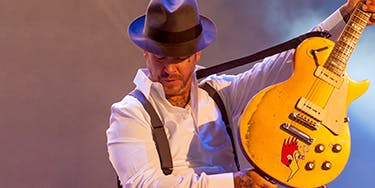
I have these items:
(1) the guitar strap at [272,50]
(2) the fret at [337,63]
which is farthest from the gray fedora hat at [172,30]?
Answer: (2) the fret at [337,63]

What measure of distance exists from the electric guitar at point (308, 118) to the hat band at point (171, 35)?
28 centimetres

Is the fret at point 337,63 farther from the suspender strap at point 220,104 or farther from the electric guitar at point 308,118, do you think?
the suspender strap at point 220,104

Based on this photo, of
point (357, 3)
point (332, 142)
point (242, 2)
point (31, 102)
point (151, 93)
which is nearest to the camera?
point (332, 142)

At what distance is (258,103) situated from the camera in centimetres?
150

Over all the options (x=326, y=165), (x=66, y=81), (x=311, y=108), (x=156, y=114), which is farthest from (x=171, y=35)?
(x=66, y=81)

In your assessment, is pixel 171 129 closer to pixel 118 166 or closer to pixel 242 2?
pixel 118 166

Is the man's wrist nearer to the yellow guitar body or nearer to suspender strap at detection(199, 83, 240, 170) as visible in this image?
the yellow guitar body

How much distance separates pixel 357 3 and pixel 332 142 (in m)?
0.39

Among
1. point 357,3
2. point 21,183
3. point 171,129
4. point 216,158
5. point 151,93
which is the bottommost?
point 21,183

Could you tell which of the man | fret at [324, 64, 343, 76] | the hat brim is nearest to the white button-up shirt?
the man

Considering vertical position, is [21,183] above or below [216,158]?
below

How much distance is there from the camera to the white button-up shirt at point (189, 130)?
1574mm

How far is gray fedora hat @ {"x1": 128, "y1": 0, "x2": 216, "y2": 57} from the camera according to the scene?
1632mm

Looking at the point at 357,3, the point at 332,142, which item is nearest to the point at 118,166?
the point at 332,142
